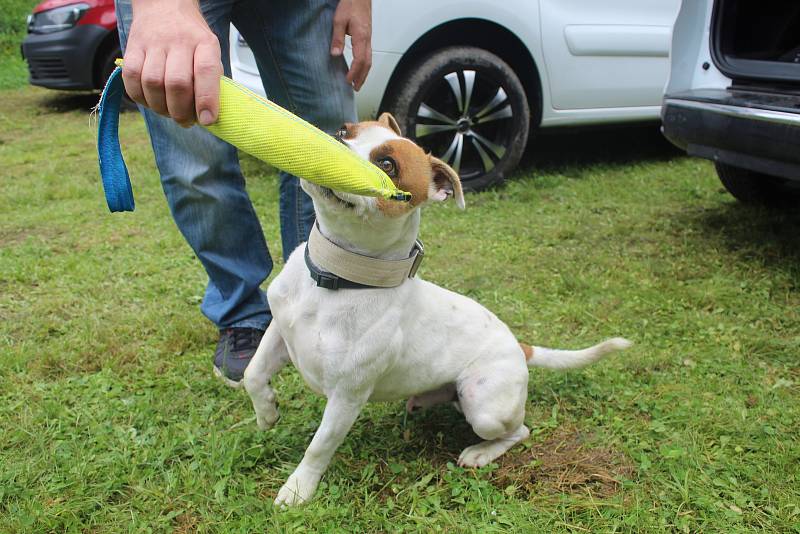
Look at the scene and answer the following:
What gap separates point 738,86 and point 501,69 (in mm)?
1706

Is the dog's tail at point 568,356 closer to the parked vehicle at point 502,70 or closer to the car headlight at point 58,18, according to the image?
the parked vehicle at point 502,70

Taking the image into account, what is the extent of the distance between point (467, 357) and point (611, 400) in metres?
0.73

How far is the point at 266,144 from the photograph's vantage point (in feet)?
4.86

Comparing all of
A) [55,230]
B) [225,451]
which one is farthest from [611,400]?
[55,230]

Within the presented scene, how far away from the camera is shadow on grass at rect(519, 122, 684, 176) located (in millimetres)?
6141

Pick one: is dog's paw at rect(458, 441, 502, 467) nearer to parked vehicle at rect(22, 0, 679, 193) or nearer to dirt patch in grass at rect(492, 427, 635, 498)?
dirt patch in grass at rect(492, 427, 635, 498)

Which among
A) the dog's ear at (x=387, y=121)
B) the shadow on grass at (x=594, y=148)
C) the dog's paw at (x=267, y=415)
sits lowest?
the shadow on grass at (x=594, y=148)

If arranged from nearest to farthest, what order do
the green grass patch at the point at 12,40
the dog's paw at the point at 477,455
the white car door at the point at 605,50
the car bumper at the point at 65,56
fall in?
1. the dog's paw at the point at 477,455
2. the white car door at the point at 605,50
3. the car bumper at the point at 65,56
4. the green grass patch at the point at 12,40

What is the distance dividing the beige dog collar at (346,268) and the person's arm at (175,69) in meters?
0.64

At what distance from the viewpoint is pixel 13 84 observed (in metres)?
10.6

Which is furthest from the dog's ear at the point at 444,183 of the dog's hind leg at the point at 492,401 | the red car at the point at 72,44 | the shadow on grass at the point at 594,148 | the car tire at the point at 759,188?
the red car at the point at 72,44

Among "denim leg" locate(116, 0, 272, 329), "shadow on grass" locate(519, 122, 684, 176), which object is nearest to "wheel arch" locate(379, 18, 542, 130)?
"shadow on grass" locate(519, 122, 684, 176)

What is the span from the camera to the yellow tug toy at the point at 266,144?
1468 millimetres

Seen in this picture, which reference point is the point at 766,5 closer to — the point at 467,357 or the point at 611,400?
the point at 611,400
